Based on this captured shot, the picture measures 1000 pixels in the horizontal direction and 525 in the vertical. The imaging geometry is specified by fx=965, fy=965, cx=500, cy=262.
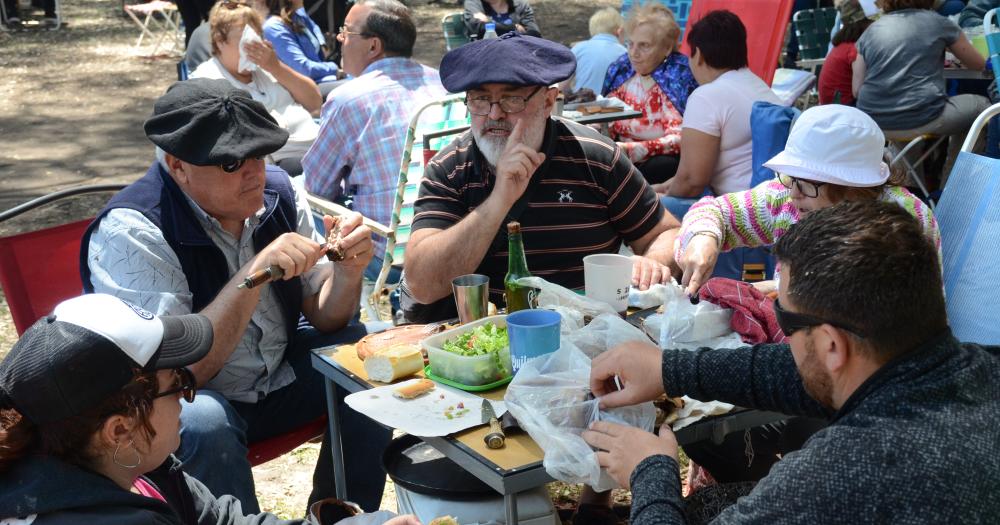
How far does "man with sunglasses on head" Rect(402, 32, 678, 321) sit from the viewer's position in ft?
10.0

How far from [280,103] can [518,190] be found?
3367 mm

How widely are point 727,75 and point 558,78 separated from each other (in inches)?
85.7

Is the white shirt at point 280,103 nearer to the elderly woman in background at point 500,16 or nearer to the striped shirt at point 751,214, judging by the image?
the striped shirt at point 751,214

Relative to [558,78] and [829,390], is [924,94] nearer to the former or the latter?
[558,78]

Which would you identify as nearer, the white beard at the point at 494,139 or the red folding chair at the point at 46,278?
the red folding chair at the point at 46,278

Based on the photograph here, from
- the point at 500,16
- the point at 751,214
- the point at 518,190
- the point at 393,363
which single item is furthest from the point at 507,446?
the point at 500,16

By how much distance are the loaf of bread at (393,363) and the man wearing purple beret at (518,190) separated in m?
0.59

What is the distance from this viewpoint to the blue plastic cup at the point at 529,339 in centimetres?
230

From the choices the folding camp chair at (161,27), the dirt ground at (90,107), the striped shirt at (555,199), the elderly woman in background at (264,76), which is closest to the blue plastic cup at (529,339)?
the striped shirt at (555,199)

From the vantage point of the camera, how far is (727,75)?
5090mm


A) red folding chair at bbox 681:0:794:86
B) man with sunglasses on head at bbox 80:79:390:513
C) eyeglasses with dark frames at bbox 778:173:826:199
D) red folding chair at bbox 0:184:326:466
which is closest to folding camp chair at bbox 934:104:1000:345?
eyeglasses with dark frames at bbox 778:173:826:199

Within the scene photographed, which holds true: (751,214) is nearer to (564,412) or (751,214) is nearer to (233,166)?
(564,412)

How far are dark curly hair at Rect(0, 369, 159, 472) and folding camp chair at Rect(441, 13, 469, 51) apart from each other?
293 inches

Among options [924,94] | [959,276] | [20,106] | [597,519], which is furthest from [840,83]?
[20,106]
